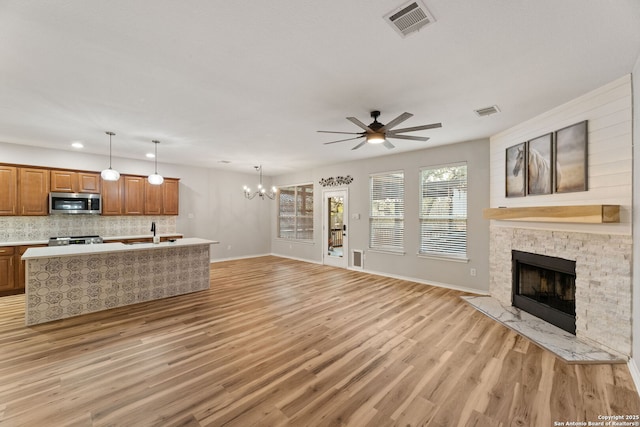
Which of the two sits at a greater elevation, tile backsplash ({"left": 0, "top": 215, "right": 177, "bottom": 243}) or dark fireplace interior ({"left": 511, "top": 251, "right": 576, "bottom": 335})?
tile backsplash ({"left": 0, "top": 215, "right": 177, "bottom": 243})

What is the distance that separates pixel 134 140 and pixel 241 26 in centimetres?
422

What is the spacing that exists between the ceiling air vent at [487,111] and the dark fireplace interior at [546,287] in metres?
2.09

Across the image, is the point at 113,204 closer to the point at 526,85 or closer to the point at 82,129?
the point at 82,129

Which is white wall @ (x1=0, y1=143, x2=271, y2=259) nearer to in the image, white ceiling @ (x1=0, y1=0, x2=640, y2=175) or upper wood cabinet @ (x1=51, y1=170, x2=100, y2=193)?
upper wood cabinet @ (x1=51, y1=170, x2=100, y2=193)

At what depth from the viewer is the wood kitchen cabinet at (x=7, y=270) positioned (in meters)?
4.85

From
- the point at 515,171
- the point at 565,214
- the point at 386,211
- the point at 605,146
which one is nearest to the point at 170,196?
the point at 386,211

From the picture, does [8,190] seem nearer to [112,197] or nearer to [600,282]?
[112,197]

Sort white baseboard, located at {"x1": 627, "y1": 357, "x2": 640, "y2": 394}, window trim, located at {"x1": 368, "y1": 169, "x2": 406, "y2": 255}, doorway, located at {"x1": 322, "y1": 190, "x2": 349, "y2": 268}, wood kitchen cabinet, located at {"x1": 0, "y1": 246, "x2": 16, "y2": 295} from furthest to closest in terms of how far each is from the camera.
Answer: doorway, located at {"x1": 322, "y1": 190, "x2": 349, "y2": 268} → window trim, located at {"x1": 368, "y1": 169, "x2": 406, "y2": 255} → wood kitchen cabinet, located at {"x1": 0, "y1": 246, "x2": 16, "y2": 295} → white baseboard, located at {"x1": 627, "y1": 357, "x2": 640, "y2": 394}

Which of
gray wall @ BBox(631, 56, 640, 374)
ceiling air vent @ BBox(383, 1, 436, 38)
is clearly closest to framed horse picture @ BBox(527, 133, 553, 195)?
gray wall @ BBox(631, 56, 640, 374)

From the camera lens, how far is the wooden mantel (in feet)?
8.98

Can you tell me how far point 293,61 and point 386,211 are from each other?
14.8 ft

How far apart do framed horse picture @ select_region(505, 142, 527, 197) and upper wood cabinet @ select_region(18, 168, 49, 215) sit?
28.2 feet

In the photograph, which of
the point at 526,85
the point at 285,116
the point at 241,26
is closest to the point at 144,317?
the point at 285,116

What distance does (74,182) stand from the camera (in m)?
5.76
